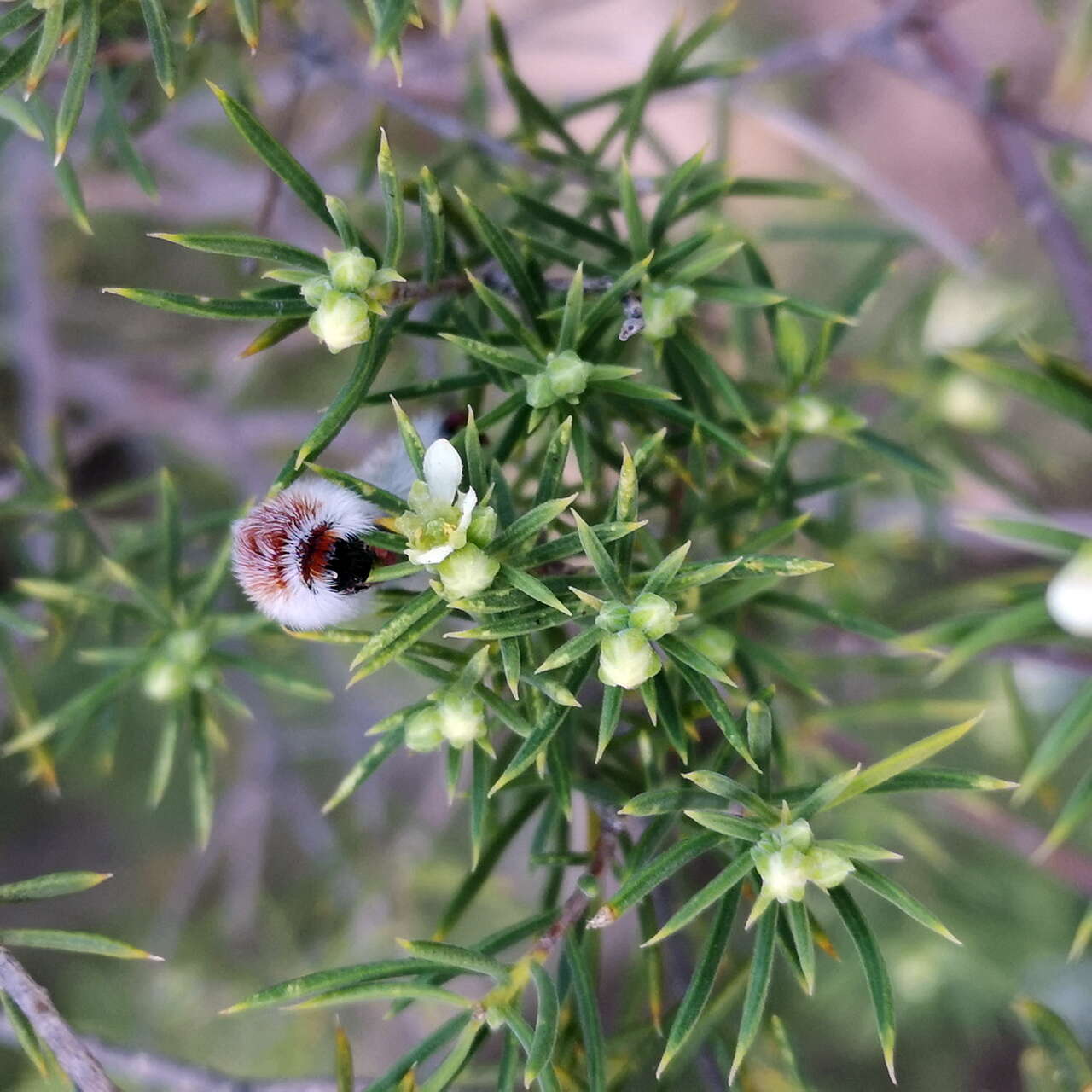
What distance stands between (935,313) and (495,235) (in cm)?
231

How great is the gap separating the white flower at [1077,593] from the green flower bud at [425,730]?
1.90ft

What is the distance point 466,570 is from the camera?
70 cm

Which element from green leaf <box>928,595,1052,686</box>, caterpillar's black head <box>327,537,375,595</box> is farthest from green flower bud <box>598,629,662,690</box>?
green leaf <box>928,595,1052,686</box>

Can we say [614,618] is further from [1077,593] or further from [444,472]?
[1077,593]

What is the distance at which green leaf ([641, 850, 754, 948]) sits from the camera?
73 centimetres

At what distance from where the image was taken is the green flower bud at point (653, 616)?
70 cm

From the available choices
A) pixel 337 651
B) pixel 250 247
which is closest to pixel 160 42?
pixel 250 247

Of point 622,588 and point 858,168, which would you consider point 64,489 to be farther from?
point 858,168

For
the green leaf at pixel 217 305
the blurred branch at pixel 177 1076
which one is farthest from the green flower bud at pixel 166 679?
the green leaf at pixel 217 305

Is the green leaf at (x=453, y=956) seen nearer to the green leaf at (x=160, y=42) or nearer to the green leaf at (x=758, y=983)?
the green leaf at (x=758, y=983)

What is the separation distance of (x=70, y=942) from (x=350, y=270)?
2.00 ft

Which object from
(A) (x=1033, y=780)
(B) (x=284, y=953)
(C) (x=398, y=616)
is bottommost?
(B) (x=284, y=953)

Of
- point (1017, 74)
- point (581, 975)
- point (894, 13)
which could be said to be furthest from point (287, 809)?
point (1017, 74)

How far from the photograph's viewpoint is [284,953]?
Result: 203 centimetres
